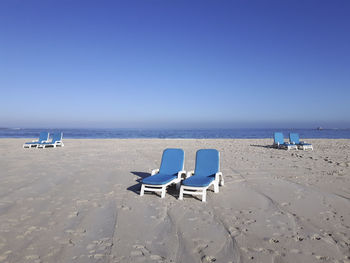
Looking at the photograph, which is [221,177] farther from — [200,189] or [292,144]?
[292,144]

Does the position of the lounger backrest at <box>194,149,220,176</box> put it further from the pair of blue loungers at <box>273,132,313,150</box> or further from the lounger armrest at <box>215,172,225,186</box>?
the pair of blue loungers at <box>273,132,313,150</box>

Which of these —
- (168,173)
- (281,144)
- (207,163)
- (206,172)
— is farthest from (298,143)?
(168,173)

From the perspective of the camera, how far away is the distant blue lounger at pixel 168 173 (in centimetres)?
557

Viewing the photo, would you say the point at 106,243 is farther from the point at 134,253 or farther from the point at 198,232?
the point at 198,232

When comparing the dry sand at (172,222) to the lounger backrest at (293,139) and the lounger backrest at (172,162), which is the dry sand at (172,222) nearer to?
the lounger backrest at (172,162)

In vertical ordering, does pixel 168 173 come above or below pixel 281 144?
below

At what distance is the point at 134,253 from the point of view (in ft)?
10.2

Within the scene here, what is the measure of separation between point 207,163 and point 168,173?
41.3 inches

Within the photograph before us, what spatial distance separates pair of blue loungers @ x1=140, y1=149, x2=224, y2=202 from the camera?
5449mm

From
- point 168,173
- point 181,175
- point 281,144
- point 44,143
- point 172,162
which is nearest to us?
point 181,175

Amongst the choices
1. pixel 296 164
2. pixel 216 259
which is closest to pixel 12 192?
pixel 216 259

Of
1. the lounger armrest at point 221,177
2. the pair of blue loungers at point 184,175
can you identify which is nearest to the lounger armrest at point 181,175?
the pair of blue loungers at point 184,175

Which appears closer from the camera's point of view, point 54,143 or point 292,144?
point 292,144

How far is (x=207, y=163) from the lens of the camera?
20.6 ft
